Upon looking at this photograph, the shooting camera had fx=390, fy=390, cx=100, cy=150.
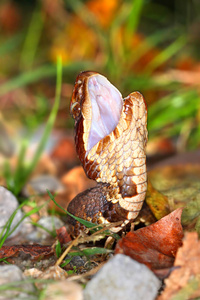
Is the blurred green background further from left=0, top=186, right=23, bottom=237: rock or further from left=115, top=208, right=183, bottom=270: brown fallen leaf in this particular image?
left=115, top=208, right=183, bottom=270: brown fallen leaf

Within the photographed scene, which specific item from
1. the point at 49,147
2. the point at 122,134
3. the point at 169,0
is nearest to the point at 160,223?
the point at 122,134

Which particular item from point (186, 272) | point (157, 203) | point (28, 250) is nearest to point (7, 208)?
point (28, 250)

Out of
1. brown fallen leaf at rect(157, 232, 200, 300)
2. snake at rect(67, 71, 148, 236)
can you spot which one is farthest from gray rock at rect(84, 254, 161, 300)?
snake at rect(67, 71, 148, 236)

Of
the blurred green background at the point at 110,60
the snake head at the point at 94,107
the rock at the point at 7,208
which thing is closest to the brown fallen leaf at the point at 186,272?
the snake head at the point at 94,107

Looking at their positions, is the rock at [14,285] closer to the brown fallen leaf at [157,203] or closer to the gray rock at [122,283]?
the gray rock at [122,283]

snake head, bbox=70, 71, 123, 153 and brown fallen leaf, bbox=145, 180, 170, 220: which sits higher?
snake head, bbox=70, 71, 123, 153

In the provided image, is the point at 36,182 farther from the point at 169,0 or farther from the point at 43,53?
the point at 169,0
